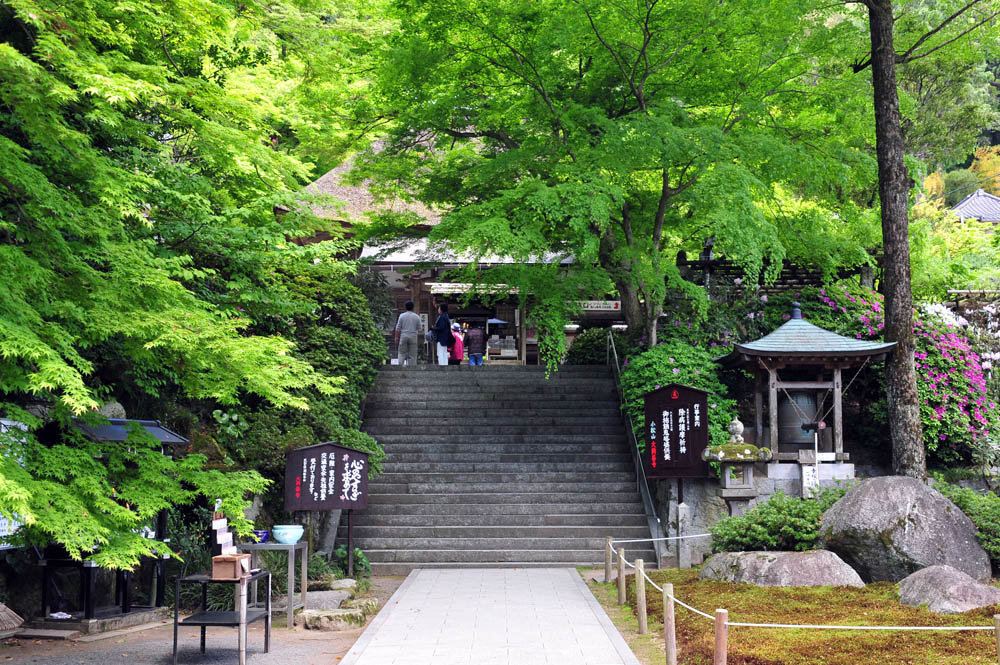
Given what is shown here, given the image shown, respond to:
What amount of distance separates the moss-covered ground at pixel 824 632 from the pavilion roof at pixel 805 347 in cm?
496

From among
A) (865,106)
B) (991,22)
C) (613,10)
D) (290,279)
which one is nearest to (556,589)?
(290,279)

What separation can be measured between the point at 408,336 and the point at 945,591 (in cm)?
1488

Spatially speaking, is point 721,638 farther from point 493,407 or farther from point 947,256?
point 947,256

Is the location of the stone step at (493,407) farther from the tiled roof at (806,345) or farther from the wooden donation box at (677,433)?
the tiled roof at (806,345)

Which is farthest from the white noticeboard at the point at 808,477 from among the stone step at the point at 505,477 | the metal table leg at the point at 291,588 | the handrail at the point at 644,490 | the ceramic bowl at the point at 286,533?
the metal table leg at the point at 291,588

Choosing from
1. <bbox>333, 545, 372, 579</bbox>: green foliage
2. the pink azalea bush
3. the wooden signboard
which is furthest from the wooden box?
the pink azalea bush

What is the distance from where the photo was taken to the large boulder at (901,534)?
415 inches

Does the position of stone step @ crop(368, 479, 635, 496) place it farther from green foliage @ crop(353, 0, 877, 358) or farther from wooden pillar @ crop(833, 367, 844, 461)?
wooden pillar @ crop(833, 367, 844, 461)

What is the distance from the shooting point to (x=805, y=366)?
15.1 meters

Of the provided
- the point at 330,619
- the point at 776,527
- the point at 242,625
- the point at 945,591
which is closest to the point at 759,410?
the point at 776,527

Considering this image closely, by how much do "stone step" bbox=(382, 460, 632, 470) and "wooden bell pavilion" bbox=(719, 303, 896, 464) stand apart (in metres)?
2.99

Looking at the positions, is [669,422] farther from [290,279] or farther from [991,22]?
[991,22]

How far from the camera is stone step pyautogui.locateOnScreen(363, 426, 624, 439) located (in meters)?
18.2

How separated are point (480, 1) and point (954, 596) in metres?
11.3
